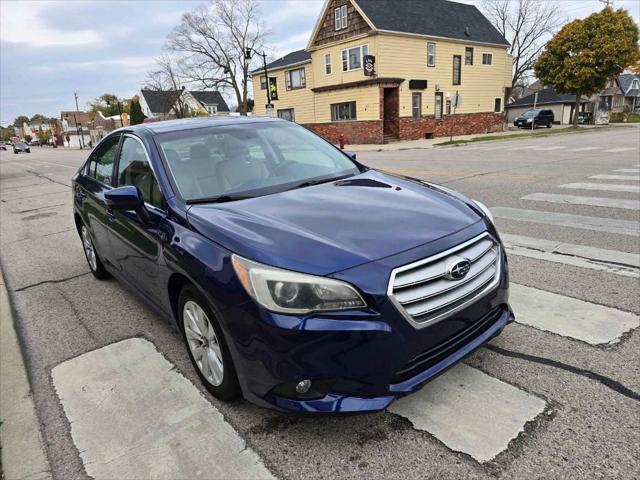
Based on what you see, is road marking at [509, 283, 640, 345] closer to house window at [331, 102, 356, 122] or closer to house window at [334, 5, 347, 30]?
house window at [331, 102, 356, 122]

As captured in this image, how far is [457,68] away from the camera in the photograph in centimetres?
3425

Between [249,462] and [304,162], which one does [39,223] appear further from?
[249,462]

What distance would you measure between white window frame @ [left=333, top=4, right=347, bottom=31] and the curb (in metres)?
31.6

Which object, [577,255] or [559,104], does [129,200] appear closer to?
[577,255]

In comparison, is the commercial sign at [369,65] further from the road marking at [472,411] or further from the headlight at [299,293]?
the headlight at [299,293]

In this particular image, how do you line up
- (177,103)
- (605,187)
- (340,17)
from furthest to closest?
(177,103) → (340,17) → (605,187)

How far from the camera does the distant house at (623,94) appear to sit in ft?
220

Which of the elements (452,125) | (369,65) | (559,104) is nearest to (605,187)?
(369,65)

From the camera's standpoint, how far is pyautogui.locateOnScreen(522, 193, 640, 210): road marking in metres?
7.26

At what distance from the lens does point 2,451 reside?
8.52ft

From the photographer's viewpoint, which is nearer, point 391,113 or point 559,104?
point 391,113

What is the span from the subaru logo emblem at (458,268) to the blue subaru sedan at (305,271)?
1cm

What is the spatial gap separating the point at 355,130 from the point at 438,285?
3068 centimetres

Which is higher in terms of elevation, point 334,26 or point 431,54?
point 334,26
